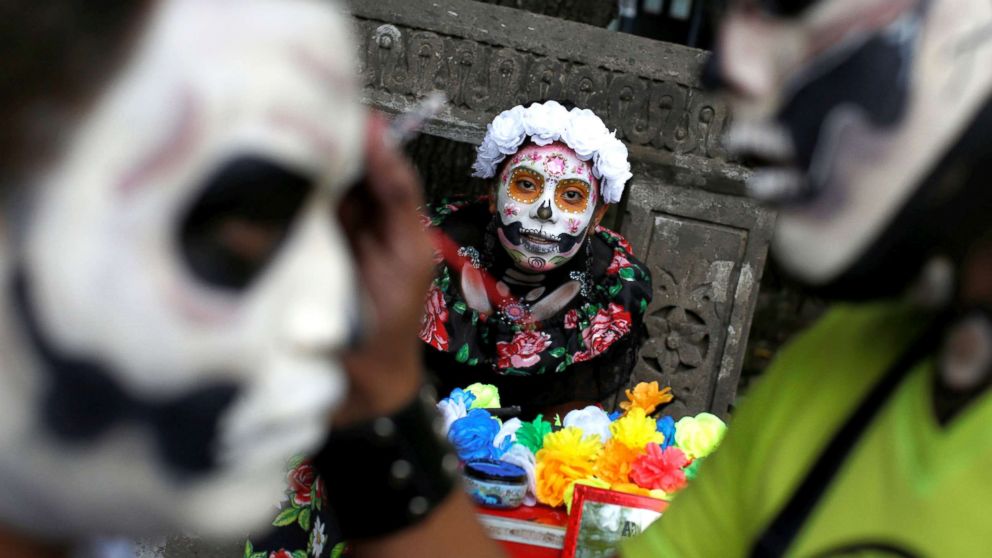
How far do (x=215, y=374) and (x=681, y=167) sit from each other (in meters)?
3.89

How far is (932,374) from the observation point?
1.00 meters

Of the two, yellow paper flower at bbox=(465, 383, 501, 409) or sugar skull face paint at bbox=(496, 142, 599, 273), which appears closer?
yellow paper flower at bbox=(465, 383, 501, 409)

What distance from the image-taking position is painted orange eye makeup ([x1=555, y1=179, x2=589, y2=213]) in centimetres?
423

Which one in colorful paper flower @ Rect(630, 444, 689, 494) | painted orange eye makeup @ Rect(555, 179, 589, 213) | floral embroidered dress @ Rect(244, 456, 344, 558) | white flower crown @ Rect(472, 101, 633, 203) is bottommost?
floral embroidered dress @ Rect(244, 456, 344, 558)

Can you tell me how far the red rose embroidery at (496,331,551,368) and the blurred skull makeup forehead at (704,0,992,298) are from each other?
3.11 metres

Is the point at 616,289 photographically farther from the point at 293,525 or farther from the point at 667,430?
the point at 293,525

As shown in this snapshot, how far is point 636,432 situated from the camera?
2877 millimetres

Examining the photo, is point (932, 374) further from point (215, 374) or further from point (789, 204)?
point (215, 374)

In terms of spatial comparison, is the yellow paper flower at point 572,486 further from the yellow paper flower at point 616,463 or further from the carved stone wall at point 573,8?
the carved stone wall at point 573,8

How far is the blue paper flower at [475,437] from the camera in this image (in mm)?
2779

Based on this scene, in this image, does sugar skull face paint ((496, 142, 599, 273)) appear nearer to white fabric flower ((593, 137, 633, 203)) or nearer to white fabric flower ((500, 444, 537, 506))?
white fabric flower ((593, 137, 633, 203))

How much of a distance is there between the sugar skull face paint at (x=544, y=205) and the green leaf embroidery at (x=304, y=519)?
1.66 meters

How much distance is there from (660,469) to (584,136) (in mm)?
1845

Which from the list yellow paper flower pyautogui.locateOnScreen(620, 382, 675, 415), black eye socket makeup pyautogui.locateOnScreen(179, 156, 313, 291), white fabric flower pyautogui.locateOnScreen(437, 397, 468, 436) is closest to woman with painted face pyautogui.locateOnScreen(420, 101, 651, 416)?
yellow paper flower pyautogui.locateOnScreen(620, 382, 675, 415)
